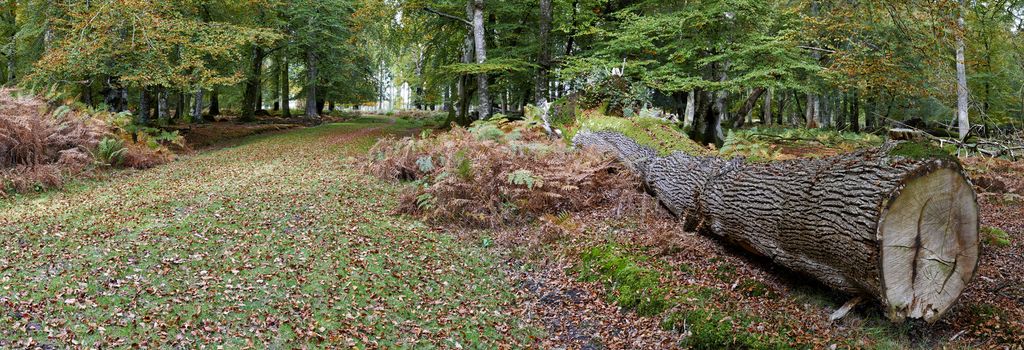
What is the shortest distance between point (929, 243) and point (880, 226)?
0.53 metres

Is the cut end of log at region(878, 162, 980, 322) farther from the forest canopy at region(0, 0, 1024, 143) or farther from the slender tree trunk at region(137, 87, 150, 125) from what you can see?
the slender tree trunk at region(137, 87, 150, 125)

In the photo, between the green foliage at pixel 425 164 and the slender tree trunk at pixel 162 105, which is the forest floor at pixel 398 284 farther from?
the slender tree trunk at pixel 162 105

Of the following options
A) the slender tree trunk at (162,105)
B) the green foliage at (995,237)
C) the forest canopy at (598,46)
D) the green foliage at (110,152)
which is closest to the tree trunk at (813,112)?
the forest canopy at (598,46)

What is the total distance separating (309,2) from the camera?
940 inches

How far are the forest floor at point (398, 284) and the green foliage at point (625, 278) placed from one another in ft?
0.07

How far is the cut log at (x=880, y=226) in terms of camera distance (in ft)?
13.9

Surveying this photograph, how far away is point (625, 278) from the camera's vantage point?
5.76m

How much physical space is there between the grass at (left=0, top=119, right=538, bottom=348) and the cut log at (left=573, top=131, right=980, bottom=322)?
2.63 metres

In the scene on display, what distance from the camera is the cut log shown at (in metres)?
4.24

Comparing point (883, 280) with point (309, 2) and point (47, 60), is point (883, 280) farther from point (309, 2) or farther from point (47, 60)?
point (309, 2)

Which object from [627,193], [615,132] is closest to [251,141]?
[615,132]

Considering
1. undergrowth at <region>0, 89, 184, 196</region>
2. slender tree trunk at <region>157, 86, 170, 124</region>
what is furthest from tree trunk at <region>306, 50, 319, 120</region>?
undergrowth at <region>0, 89, 184, 196</region>

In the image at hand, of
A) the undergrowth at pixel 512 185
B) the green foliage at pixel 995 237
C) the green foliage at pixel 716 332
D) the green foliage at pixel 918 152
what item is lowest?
the green foliage at pixel 716 332

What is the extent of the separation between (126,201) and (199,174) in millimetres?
3042
